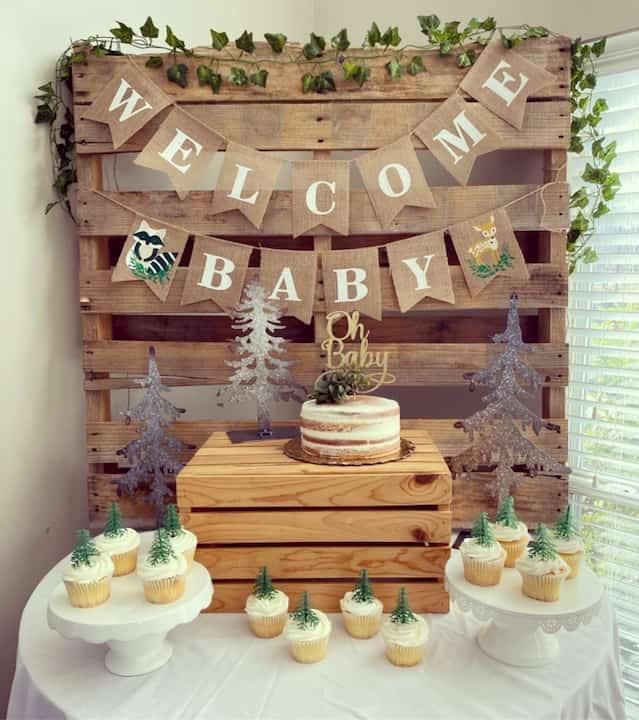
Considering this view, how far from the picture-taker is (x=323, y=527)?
1.47 m

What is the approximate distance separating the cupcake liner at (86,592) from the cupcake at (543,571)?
0.82m

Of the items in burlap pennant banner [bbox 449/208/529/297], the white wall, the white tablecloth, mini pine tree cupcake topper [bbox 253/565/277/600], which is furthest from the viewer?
burlap pennant banner [bbox 449/208/529/297]

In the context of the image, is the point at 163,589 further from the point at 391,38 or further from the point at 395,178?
the point at 391,38

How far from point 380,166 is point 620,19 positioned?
31.9 inches

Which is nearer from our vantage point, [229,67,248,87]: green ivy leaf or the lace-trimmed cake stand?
the lace-trimmed cake stand

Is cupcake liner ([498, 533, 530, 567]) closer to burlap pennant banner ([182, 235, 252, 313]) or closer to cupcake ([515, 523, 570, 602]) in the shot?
cupcake ([515, 523, 570, 602])

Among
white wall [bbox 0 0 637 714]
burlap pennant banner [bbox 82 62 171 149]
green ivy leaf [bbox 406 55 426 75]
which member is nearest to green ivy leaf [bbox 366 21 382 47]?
green ivy leaf [bbox 406 55 426 75]

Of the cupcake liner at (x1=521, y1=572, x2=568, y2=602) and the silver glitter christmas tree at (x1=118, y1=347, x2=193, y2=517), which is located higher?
the silver glitter christmas tree at (x1=118, y1=347, x2=193, y2=517)

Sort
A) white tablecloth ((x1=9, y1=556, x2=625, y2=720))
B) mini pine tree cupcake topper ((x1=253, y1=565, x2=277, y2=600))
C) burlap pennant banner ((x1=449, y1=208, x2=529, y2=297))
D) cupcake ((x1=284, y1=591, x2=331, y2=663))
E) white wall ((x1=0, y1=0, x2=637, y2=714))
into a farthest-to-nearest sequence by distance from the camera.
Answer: burlap pennant banner ((x1=449, y1=208, x2=529, y2=297))
white wall ((x1=0, y1=0, x2=637, y2=714))
mini pine tree cupcake topper ((x1=253, y1=565, x2=277, y2=600))
cupcake ((x1=284, y1=591, x2=331, y2=663))
white tablecloth ((x1=9, y1=556, x2=625, y2=720))

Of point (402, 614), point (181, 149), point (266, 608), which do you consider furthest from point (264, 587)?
point (181, 149)

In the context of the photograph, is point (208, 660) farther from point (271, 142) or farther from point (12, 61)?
point (12, 61)

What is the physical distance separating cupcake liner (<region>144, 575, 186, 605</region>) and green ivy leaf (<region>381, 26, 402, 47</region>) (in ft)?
5.01

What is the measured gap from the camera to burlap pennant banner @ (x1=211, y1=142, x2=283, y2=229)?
1926 mm

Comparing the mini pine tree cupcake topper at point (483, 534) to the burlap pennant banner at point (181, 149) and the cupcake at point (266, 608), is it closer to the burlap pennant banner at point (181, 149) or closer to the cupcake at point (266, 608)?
the cupcake at point (266, 608)
